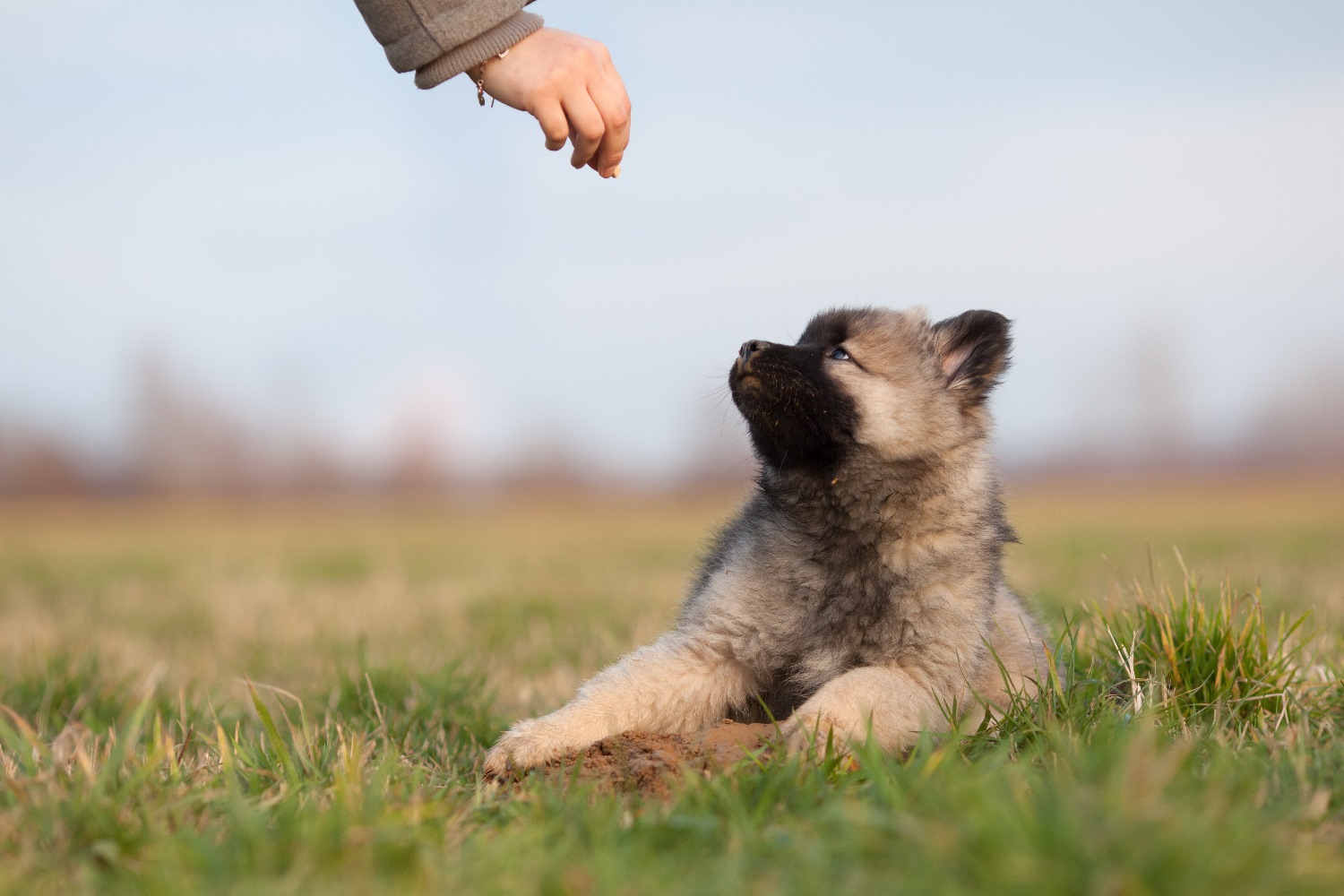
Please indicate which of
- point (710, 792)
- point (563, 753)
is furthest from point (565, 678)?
point (710, 792)

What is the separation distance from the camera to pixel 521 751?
115 inches

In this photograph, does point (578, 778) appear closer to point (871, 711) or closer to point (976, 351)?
point (871, 711)

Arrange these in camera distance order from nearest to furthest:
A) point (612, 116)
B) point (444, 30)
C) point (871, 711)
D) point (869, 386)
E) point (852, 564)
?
point (871, 711), point (444, 30), point (612, 116), point (852, 564), point (869, 386)

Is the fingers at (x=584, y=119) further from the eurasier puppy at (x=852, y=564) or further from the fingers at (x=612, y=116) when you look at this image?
the eurasier puppy at (x=852, y=564)

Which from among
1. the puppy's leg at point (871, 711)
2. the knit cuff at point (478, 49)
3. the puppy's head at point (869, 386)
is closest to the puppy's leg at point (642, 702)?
the puppy's leg at point (871, 711)

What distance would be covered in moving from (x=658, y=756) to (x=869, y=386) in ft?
4.78

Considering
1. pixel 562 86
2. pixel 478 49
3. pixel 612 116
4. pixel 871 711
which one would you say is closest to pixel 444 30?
pixel 478 49

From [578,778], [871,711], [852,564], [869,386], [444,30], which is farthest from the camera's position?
[869,386]

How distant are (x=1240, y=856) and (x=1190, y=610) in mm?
1923

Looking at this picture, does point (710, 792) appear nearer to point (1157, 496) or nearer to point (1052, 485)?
point (1157, 496)

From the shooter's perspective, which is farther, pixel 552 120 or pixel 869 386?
pixel 869 386

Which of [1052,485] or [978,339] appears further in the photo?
[1052,485]

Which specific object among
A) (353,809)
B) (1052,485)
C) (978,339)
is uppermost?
(978,339)

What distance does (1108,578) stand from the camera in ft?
25.5
